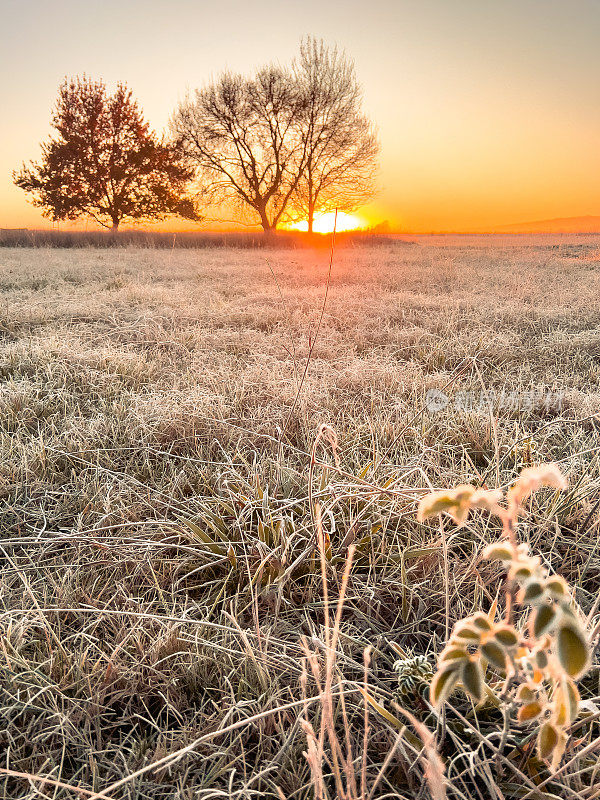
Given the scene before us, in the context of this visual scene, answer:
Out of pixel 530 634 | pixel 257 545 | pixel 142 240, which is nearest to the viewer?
pixel 530 634

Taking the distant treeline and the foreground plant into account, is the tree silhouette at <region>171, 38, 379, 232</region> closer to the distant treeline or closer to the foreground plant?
the distant treeline

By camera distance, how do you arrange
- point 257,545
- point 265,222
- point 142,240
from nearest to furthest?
point 257,545 → point 142,240 → point 265,222

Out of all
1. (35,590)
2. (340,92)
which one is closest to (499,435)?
(35,590)

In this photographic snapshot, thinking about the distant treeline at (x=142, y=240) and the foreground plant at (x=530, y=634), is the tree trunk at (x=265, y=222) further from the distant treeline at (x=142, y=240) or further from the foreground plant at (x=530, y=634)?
the foreground plant at (x=530, y=634)

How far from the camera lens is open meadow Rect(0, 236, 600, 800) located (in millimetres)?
896

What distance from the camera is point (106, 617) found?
1.21 m

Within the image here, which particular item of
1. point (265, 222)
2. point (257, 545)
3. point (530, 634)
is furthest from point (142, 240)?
point (530, 634)

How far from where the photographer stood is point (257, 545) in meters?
1.37

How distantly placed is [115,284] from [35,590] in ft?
18.7

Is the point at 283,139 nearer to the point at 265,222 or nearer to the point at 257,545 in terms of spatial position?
the point at 265,222

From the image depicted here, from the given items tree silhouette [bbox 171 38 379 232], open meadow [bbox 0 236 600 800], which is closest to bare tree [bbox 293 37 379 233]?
tree silhouette [bbox 171 38 379 232]

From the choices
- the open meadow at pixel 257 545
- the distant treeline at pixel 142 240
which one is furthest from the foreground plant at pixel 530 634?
the distant treeline at pixel 142 240

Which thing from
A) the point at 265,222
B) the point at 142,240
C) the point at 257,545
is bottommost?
the point at 257,545

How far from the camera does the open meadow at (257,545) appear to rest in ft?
2.94
